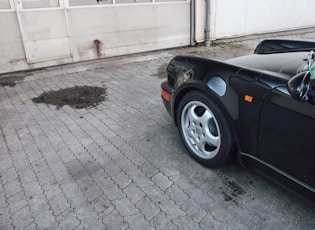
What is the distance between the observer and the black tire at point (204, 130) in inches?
98.9

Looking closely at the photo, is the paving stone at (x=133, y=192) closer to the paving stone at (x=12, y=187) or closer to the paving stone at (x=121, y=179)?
the paving stone at (x=121, y=179)

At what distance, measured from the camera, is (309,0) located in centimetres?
1146

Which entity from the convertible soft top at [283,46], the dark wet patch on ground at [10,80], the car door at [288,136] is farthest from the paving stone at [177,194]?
the dark wet patch on ground at [10,80]

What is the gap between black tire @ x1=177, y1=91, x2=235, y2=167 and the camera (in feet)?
8.24

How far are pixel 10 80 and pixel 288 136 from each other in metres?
5.62

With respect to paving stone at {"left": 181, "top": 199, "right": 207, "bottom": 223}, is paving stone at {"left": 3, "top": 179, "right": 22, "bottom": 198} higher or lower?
higher

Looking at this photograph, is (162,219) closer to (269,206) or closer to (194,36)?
(269,206)

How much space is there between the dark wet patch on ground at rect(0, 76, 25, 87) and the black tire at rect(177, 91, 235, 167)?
417 centimetres

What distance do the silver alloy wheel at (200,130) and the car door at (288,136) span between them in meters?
0.50

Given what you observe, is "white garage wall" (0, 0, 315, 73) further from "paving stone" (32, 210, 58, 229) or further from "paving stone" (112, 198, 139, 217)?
"paving stone" (112, 198, 139, 217)

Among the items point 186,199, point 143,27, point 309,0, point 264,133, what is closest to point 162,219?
point 186,199

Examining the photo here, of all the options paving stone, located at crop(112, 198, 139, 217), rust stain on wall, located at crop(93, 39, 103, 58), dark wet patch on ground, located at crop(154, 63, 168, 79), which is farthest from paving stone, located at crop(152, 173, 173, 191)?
rust stain on wall, located at crop(93, 39, 103, 58)

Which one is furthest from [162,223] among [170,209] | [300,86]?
[300,86]

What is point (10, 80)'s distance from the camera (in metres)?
5.94
